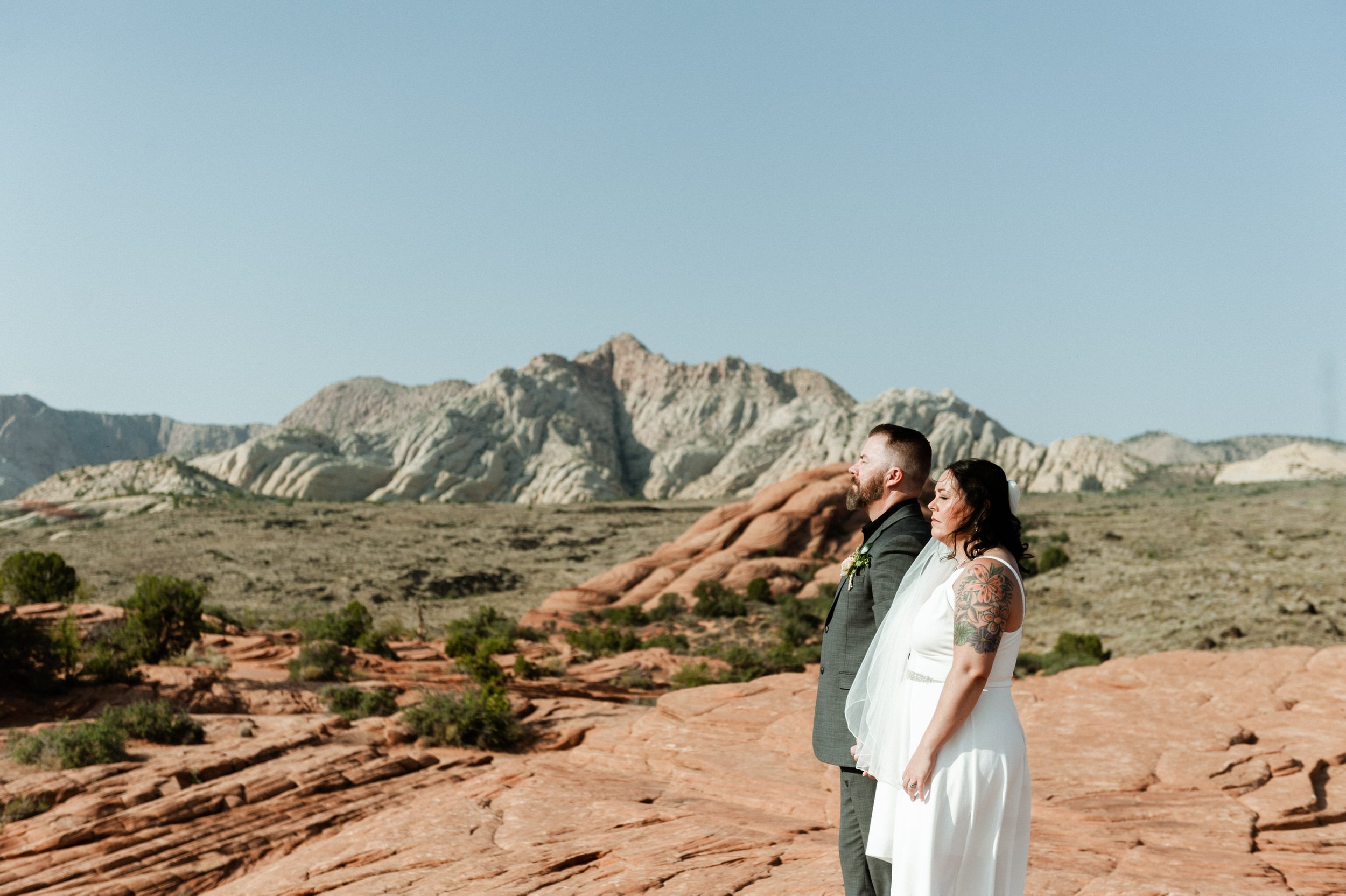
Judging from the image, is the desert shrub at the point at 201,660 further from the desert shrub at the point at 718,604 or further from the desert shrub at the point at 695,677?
the desert shrub at the point at 718,604

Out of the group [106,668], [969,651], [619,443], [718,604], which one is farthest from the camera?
[619,443]

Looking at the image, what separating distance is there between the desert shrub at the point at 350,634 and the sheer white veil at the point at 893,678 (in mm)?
20856

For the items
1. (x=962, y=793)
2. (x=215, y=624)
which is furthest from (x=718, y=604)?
(x=962, y=793)

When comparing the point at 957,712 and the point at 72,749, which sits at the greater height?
the point at 957,712

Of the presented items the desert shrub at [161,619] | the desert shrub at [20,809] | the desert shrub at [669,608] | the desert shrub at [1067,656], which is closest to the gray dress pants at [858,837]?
the desert shrub at [20,809]

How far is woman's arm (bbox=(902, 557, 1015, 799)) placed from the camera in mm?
2840

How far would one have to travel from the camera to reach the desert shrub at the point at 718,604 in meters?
30.9

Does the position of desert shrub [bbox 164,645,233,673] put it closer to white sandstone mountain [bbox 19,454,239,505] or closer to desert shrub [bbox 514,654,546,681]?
desert shrub [bbox 514,654,546,681]

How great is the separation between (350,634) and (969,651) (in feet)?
76.4

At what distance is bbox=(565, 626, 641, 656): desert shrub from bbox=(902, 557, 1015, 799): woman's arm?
2280 cm

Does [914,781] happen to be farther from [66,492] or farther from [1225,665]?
[66,492]

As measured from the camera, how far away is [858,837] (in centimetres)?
355

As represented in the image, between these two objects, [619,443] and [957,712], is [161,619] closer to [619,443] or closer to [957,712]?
[957,712]

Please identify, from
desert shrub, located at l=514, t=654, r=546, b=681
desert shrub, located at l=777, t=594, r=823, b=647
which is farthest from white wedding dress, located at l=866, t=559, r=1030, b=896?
desert shrub, located at l=777, t=594, r=823, b=647
